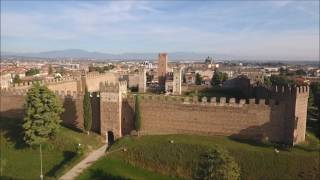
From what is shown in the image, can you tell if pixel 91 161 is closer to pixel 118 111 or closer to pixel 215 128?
pixel 118 111

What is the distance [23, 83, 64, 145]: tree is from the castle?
135 inches

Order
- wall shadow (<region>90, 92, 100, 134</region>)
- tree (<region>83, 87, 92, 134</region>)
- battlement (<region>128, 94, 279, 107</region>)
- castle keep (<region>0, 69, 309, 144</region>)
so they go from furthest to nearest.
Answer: wall shadow (<region>90, 92, 100, 134</region>), tree (<region>83, 87, 92, 134</region>), battlement (<region>128, 94, 279, 107</region>), castle keep (<region>0, 69, 309, 144</region>)

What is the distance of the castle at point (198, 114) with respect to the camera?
90.0 feet

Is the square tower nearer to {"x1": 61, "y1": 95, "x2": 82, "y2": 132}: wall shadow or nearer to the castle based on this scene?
the castle

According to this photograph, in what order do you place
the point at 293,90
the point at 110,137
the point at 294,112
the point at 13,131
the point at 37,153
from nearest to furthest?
the point at 294,112, the point at 293,90, the point at 37,153, the point at 110,137, the point at 13,131

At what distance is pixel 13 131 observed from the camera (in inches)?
1283

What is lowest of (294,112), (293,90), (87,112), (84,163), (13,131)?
(84,163)

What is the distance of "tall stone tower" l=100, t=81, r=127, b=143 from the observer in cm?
3100

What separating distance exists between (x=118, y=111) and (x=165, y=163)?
21.7 feet

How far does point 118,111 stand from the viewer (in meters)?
31.0

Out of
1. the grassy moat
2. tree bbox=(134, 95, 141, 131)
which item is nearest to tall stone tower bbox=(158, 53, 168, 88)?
tree bbox=(134, 95, 141, 131)

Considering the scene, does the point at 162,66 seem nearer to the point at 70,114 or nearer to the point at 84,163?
the point at 70,114

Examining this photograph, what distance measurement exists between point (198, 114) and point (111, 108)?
704 cm

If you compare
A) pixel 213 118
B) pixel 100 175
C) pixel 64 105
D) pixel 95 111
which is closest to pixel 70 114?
pixel 64 105
